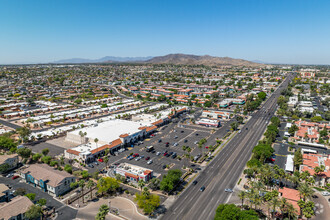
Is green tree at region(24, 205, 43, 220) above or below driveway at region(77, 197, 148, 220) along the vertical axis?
above

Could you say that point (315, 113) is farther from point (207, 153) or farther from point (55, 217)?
point (55, 217)

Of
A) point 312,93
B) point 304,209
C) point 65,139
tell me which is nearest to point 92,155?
point 65,139

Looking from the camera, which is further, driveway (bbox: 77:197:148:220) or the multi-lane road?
the multi-lane road

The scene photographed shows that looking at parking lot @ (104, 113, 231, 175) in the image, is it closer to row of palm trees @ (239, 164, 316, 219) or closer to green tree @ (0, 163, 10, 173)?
row of palm trees @ (239, 164, 316, 219)

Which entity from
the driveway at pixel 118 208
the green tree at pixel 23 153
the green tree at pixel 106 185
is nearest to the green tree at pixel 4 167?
the green tree at pixel 23 153

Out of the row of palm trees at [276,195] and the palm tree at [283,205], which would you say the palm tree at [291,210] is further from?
the palm tree at [283,205]

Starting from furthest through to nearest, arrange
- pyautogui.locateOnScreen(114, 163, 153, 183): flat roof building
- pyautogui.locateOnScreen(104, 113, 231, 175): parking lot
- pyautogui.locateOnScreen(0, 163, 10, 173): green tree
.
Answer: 1. pyautogui.locateOnScreen(104, 113, 231, 175): parking lot
2. pyautogui.locateOnScreen(0, 163, 10, 173): green tree
3. pyautogui.locateOnScreen(114, 163, 153, 183): flat roof building

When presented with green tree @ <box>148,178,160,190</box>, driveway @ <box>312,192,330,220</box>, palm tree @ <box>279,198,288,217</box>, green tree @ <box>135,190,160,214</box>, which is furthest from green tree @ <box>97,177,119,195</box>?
driveway @ <box>312,192,330,220</box>
